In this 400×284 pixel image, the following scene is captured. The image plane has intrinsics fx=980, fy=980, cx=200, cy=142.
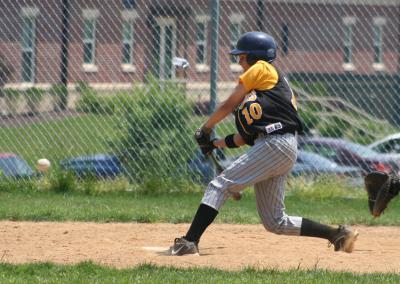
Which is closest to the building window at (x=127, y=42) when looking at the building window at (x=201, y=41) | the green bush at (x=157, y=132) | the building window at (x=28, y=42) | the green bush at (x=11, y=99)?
the building window at (x=201, y=41)

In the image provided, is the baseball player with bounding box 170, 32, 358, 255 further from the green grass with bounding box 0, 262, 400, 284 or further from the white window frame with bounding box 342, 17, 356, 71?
the white window frame with bounding box 342, 17, 356, 71

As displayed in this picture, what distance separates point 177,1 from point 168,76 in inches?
67.0

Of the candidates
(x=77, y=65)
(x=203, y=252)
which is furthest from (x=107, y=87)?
(x=203, y=252)

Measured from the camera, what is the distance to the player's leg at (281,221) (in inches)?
283

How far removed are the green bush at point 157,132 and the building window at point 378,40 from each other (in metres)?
5.24

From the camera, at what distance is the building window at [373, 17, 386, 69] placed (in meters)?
16.9

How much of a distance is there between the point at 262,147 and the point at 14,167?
581 cm

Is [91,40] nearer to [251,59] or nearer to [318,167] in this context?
[318,167]

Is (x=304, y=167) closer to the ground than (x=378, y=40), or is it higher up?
closer to the ground

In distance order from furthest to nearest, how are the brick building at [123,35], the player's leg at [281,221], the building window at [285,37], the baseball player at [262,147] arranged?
the building window at [285,37]
the brick building at [123,35]
the player's leg at [281,221]
the baseball player at [262,147]

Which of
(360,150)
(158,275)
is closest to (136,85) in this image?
(360,150)

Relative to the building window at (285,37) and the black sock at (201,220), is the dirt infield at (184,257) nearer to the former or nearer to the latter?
the black sock at (201,220)

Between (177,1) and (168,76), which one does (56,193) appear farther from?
(177,1)

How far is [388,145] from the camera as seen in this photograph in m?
14.4
